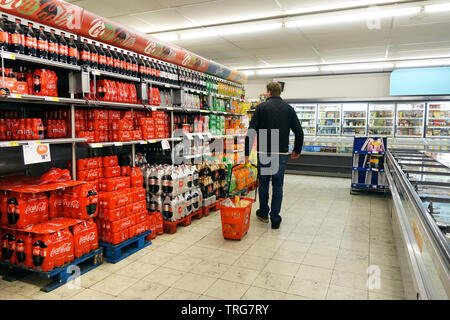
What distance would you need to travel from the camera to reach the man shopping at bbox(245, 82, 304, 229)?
14.8ft

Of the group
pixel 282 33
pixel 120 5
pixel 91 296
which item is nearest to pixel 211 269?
pixel 91 296

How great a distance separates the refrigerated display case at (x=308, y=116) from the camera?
432 inches

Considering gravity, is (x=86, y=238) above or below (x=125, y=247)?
above

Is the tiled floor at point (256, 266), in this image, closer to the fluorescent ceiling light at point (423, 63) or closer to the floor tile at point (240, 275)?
the floor tile at point (240, 275)

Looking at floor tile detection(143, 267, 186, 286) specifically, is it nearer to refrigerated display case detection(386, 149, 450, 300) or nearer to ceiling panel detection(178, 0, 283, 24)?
refrigerated display case detection(386, 149, 450, 300)

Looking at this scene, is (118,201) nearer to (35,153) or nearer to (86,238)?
(86,238)

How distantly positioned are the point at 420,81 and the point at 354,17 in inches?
205

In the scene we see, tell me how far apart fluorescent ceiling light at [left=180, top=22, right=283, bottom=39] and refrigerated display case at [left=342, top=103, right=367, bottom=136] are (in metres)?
5.07

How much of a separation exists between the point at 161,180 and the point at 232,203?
1.01 metres

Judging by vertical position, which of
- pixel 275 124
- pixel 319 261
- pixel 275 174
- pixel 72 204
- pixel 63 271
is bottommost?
pixel 319 261

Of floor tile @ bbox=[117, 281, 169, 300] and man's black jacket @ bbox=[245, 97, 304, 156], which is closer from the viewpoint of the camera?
floor tile @ bbox=[117, 281, 169, 300]

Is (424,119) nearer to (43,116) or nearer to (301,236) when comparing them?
(301,236)

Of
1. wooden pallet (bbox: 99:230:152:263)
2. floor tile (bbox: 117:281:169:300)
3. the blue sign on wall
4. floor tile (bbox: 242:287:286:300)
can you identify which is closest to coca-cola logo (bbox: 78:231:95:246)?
wooden pallet (bbox: 99:230:152:263)

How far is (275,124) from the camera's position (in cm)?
451
